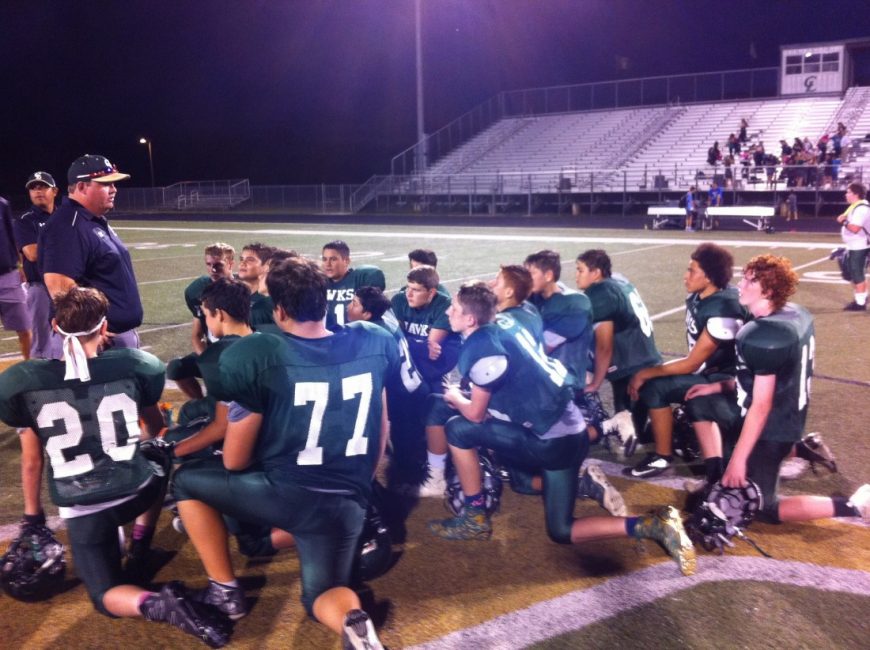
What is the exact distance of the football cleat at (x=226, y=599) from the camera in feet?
10.9

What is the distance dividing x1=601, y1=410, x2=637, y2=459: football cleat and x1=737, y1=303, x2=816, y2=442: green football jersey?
1021 mm

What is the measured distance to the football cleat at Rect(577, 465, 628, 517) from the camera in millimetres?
4219

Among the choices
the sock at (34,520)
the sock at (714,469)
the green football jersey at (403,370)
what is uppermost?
the green football jersey at (403,370)

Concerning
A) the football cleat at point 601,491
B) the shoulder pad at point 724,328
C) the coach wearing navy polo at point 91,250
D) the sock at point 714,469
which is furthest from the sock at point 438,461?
the coach wearing navy polo at point 91,250

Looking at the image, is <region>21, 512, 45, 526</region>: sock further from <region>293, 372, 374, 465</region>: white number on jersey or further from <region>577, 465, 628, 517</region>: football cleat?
<region>577, 465, 628, 517</region>: football cleat

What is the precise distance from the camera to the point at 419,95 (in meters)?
36.2

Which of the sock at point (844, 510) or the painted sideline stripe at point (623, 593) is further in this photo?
the sock at point (844, 510)

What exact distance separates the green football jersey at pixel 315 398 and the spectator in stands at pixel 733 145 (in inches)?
1271

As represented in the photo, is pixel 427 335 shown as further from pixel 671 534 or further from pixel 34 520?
pixel 34 520

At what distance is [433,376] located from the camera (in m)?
5.46

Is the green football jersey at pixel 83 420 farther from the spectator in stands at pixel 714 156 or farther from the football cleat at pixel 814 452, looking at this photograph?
the spectator in stands at pixel 714 156

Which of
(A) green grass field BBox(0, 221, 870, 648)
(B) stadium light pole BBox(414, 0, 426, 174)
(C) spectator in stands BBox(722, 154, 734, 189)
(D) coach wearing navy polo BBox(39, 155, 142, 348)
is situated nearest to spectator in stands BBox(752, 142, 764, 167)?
(C) spectator in stands BBox(722, 154, 734, 189)

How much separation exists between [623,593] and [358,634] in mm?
1352

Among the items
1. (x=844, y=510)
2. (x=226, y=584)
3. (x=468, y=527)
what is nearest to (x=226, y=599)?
(x=226, y=584)
